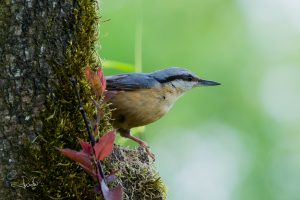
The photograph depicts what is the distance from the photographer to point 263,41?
312 inches

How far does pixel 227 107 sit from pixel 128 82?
3033 mm

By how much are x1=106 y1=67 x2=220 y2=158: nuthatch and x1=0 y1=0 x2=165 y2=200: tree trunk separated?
1.42m

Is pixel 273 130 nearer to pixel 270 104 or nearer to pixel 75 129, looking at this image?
pixel 270 104

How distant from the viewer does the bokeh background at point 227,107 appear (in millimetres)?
7250

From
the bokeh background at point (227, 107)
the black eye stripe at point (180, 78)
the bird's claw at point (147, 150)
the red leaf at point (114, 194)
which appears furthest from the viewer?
the bokeh background at point (227, 107)

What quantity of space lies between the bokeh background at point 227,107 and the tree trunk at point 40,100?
427 centimetres

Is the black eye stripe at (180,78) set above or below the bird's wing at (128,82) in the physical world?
below

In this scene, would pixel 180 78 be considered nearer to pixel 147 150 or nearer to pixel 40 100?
pixel 147 150

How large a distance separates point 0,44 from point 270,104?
221 inches

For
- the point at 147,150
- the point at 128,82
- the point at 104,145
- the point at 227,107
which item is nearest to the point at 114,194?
the point at 104,145

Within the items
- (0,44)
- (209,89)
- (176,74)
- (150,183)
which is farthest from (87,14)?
(209,89)

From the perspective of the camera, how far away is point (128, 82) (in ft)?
14.7
